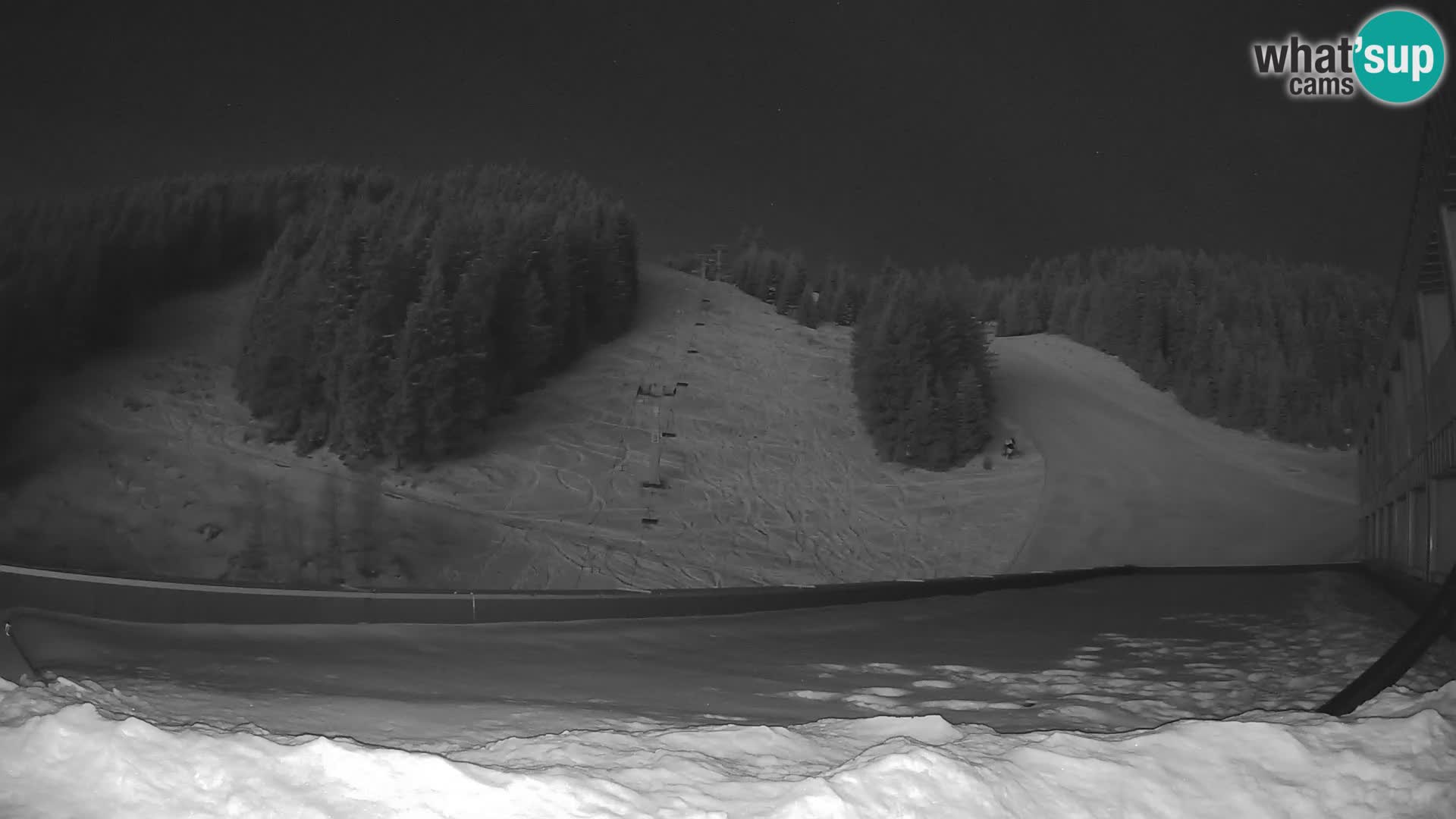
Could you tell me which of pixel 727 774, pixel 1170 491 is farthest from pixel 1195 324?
pixel 727 774

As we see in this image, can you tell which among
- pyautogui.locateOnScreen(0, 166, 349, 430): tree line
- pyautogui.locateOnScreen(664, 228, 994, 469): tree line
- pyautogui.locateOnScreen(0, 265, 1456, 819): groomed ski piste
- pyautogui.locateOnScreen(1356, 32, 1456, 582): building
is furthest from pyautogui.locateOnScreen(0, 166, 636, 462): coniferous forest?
pyautogui.locateOnScreen(1356, 32, 1456, 582): building

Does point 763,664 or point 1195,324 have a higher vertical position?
point 1195,324

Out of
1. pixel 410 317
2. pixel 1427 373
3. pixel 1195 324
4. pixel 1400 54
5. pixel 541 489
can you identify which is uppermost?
pixel 1400 54

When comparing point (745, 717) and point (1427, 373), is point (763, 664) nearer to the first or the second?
point (745, 717)

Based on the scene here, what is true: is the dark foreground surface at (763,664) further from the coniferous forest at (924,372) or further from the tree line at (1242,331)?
the tree line at (1242,331)

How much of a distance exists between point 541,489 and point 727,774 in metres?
6.98

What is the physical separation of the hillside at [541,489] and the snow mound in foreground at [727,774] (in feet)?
17.0

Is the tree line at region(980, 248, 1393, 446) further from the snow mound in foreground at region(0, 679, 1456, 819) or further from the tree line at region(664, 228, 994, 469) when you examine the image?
the snow mound in foreground at region(0, 679, 1456, 819)

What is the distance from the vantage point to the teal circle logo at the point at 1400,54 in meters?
6.60

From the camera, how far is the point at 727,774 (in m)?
1.36

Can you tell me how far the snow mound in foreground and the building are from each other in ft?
8.30

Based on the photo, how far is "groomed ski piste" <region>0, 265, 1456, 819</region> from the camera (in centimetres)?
123

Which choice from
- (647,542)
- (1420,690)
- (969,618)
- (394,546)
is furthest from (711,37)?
(1420,690)

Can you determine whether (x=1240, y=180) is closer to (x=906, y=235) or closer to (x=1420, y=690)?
(x=906, y=235)
